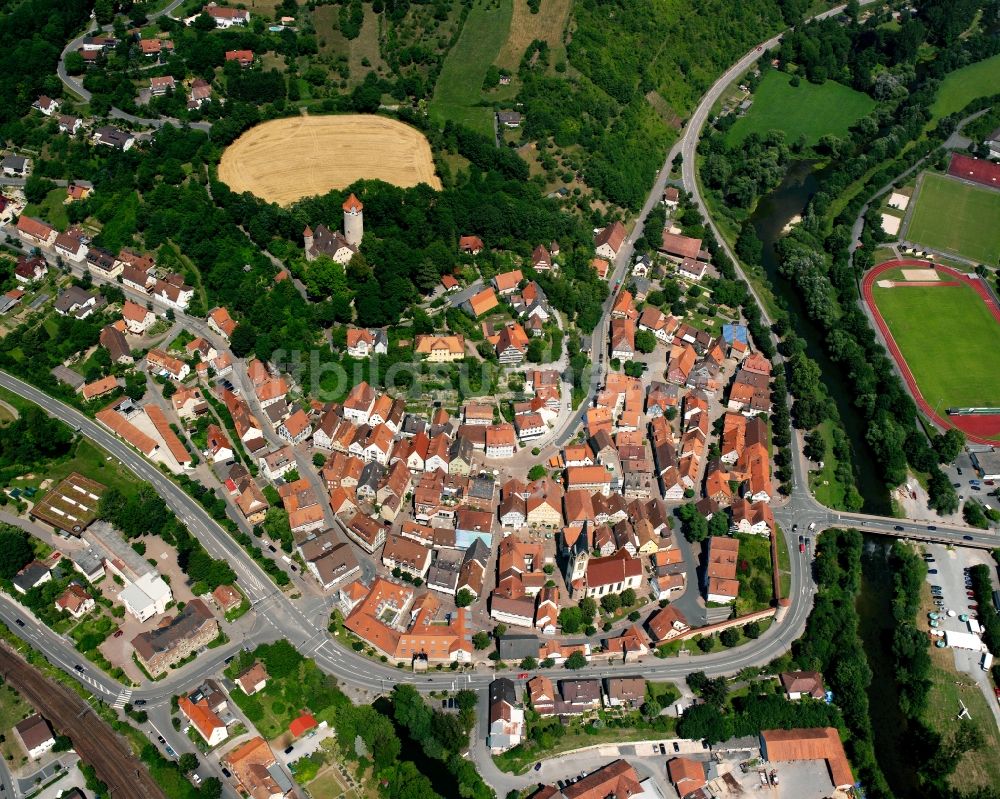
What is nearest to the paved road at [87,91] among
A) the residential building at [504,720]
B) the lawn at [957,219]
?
the residential building at [504,720]

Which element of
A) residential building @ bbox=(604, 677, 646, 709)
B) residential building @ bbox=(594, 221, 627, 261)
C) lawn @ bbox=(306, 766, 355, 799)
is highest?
residential building @ bbox=(594, 221, 627, 261)

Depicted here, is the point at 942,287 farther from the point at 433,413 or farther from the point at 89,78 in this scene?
the point at 89,78

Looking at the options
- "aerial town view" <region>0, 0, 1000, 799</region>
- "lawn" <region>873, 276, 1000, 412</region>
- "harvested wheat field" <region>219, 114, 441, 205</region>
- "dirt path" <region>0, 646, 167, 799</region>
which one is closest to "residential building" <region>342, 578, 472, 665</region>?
"aerial town view" <region>0, 0, 1000, 799</region>

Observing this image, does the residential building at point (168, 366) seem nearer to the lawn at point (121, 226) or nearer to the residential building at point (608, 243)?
the lawn at point (121, 226)

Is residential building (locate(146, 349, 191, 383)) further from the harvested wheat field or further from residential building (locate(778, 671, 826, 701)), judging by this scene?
residential building (locate(778, 671, 826, 701))

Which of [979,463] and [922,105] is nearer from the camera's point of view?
[979,463]

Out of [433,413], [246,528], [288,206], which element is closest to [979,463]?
[433,413]

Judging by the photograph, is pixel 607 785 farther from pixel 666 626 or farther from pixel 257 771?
pixel 257 771
